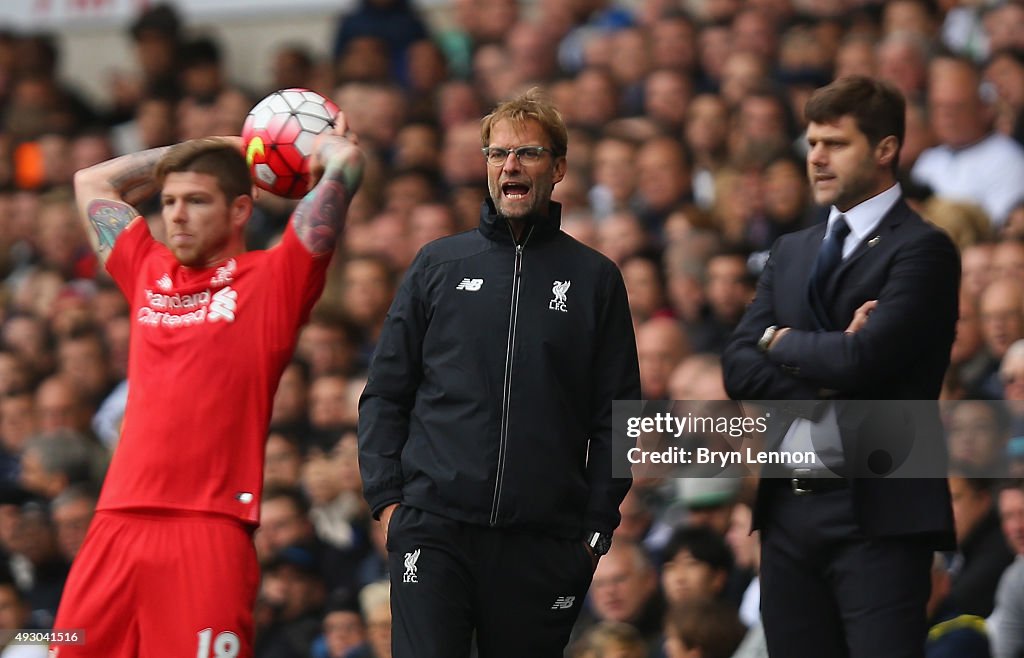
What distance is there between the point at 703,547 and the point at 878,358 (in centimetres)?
228

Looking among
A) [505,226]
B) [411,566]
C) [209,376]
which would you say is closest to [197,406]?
[209,376]

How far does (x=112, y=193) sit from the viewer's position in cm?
599

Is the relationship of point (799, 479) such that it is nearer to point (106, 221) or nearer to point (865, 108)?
point (865, 108)

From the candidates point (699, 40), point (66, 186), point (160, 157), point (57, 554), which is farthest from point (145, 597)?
point (66, 186)

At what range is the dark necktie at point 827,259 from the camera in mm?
5289

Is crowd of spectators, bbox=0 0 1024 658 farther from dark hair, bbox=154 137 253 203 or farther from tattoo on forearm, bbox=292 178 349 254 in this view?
dark hair, bbox=154 137 253 203

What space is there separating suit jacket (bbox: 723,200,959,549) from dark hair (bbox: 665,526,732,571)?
1.86 m

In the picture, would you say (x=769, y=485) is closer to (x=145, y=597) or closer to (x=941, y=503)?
(x=941, y=503)

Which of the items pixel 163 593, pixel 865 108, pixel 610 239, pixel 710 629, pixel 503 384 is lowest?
pixel 163 593

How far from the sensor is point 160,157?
19.4ft

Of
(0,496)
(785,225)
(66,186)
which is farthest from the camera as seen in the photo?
(66,186)

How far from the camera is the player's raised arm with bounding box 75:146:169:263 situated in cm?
587

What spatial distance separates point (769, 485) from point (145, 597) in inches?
74.2

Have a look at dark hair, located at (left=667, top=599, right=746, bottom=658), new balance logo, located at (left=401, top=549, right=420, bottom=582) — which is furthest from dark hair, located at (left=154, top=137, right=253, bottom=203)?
dark hair, located at (left=667, top=599, right=746, bottom=658)
